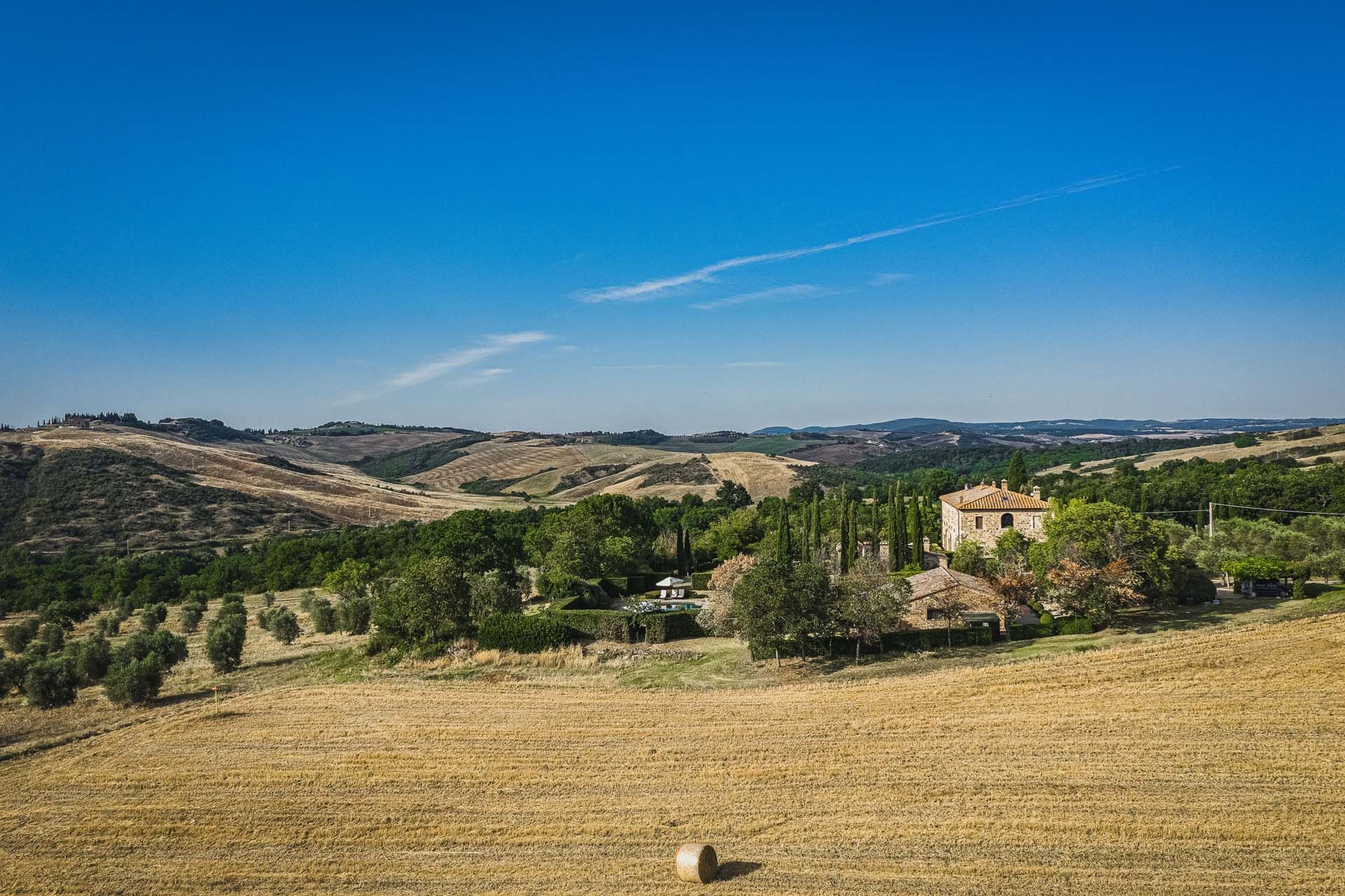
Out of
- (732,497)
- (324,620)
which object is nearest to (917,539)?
(324,620)

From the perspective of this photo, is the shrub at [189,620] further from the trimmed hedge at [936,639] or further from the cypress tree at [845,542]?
the trimmed hedge at [936,639]

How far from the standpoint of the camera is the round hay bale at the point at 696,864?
15797 mm

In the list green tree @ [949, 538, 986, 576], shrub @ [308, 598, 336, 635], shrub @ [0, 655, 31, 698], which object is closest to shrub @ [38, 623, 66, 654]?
shrub @ [0, 655, 31, 698]

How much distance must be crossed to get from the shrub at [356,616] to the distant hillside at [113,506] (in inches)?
2255

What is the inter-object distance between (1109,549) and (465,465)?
17228 cm

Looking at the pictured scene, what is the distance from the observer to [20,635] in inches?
2004

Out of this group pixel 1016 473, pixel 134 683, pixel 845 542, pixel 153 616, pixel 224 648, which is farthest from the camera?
pixel 1016 473

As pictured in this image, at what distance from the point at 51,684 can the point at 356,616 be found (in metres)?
18.4

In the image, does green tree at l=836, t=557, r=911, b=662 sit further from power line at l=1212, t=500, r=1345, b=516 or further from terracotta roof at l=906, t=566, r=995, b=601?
power line at l=1212, t=500, r=1345, b=516

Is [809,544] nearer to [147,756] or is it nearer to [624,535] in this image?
[624,535]

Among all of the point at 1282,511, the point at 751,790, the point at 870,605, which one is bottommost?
the point at 751,790

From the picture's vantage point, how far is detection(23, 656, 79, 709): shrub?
34.2 meters

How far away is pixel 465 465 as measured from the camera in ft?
644

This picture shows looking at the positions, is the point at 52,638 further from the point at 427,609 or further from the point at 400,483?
the point at 400,483
